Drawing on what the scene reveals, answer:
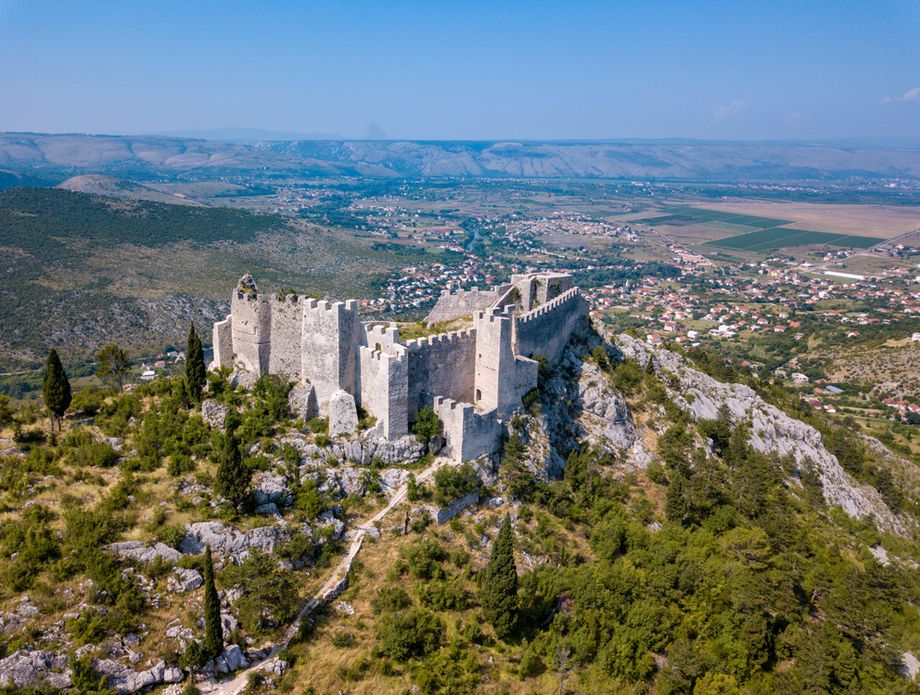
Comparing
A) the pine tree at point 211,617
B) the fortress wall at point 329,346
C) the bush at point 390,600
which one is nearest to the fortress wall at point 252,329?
the fortress wall at point 329,346

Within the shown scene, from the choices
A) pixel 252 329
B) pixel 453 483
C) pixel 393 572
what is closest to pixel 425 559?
pixel 393 572

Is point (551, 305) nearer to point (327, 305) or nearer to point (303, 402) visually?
point (327, 305)

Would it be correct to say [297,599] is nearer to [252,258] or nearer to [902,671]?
[902,671]

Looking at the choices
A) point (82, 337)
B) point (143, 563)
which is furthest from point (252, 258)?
point (143, 563)

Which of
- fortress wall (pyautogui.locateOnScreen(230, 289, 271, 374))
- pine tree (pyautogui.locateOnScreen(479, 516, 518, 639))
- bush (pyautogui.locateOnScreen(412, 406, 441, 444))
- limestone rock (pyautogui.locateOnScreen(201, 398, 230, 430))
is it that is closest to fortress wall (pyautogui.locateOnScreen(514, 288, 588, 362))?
bush (pyautogui.locateOnScreen(412, 406, 441, 444))

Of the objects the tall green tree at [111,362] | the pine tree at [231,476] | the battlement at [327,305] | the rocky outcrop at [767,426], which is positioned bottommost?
the rocky outcrop at [767,426]

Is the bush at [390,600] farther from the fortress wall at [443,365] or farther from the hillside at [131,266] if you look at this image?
the hillside at [131,266]

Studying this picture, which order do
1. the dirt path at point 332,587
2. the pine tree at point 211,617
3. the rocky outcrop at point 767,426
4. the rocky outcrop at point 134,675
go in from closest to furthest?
1. the rocky outcrop at point 134,675
2. the dirt path at point 332,587
3. the pine tree at point 211,617
4. the rocky outcrop at point 767,426
